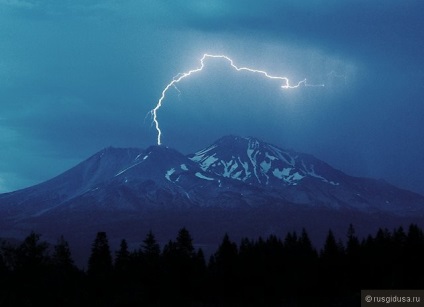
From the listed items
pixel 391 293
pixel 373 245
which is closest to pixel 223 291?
pixel 373 245

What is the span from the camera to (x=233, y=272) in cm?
8406

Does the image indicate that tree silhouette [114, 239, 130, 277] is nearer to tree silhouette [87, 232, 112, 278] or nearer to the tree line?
the tree line

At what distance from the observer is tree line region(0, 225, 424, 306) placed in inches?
2844

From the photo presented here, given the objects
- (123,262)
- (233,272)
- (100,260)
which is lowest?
(233,272)

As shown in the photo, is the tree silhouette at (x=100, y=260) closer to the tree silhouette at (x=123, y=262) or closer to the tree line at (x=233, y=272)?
the tree line at (x=233, y=272)

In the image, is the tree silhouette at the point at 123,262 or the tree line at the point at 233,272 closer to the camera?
the tree line at the point at 233,272

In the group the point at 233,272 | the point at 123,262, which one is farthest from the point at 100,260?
the point at 233,272

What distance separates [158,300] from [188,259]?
13.8 metres

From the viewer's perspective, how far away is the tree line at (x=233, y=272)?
7225cm

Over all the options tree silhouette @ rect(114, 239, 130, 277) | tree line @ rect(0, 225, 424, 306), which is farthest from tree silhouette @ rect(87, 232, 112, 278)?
tree silhouette @ rect(114, 239, 130, 277)

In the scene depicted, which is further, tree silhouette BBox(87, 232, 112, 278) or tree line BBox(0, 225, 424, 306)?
tree silhouette BBox(87, 232, 112, 278)

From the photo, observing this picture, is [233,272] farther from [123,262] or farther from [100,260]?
[100,260]

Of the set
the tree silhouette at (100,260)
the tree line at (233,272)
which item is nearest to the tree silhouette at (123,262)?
the tree line at (233,272)

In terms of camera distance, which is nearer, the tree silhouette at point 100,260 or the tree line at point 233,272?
the tree line at point 233,272
